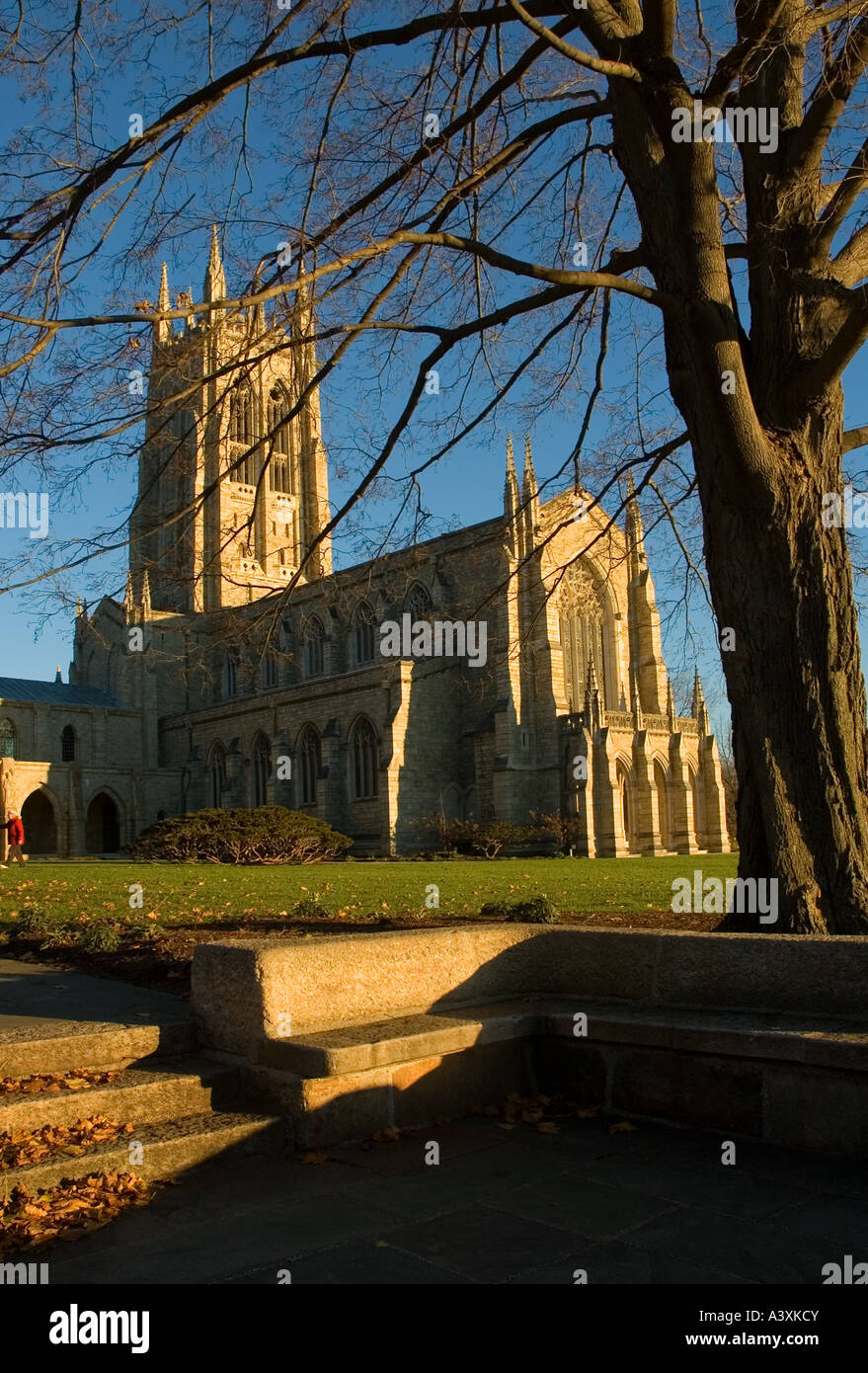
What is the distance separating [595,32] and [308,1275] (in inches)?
287

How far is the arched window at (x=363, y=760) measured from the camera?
128 ft

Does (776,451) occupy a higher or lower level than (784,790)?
higher

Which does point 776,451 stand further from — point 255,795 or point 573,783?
point 255,795

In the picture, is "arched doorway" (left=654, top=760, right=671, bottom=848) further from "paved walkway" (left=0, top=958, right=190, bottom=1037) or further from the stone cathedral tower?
"paved walkway" (left=0, top=958, right=190, bottom=1037)

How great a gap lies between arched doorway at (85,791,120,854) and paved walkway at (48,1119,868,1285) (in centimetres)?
4827

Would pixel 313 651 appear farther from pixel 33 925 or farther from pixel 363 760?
pixel 33 925

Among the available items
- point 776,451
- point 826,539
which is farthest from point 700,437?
point 826,539

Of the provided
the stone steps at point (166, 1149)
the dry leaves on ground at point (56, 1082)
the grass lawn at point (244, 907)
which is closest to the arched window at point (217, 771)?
the grass lawn at point (244, 907)

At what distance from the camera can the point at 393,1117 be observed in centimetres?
483

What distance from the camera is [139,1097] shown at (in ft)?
15.2

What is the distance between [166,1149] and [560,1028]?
204 centimetres

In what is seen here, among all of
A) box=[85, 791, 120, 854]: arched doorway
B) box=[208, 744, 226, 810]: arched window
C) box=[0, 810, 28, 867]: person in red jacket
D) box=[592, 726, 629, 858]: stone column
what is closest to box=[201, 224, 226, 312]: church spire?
box=[0, 810, 28, 867]: person in red jacket

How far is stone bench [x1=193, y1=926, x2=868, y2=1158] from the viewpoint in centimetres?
454

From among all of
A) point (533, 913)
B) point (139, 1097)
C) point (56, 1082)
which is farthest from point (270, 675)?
point (139, 1097)
